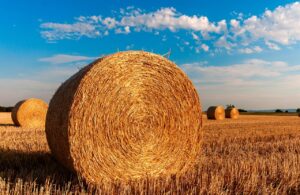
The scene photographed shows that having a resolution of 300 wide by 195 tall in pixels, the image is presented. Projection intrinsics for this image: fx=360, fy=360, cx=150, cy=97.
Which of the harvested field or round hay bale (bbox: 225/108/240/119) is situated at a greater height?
round hay bale (bbox: 225/108/240/119)

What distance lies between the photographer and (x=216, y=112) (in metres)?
23.6

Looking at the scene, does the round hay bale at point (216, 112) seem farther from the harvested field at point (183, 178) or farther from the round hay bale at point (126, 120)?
the round hay bale at point (126, 120)

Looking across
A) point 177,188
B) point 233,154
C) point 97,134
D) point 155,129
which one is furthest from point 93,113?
point 233,154

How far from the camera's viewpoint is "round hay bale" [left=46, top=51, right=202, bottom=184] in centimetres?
484

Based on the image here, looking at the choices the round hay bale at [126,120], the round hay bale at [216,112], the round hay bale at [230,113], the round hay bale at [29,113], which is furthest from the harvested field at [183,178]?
the round hay bale at [230,113]

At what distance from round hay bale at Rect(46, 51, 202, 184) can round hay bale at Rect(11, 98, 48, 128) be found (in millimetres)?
10004

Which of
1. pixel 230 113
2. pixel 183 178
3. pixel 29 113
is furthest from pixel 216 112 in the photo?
pixel 183 178

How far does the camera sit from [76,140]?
4754 mm

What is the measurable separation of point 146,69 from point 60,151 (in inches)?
67.3

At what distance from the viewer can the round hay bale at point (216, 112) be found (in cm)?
2359

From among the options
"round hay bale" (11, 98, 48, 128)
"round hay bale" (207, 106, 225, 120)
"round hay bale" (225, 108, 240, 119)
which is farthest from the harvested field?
"round hay bale" (225, 108, 240, 119)

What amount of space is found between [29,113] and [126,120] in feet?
36.4

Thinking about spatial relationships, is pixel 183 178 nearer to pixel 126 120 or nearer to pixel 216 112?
pixel 126 120

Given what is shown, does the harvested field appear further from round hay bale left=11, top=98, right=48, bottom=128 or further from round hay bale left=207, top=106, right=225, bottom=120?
round hay bale left=207, top=106, right=225, bottom=120
